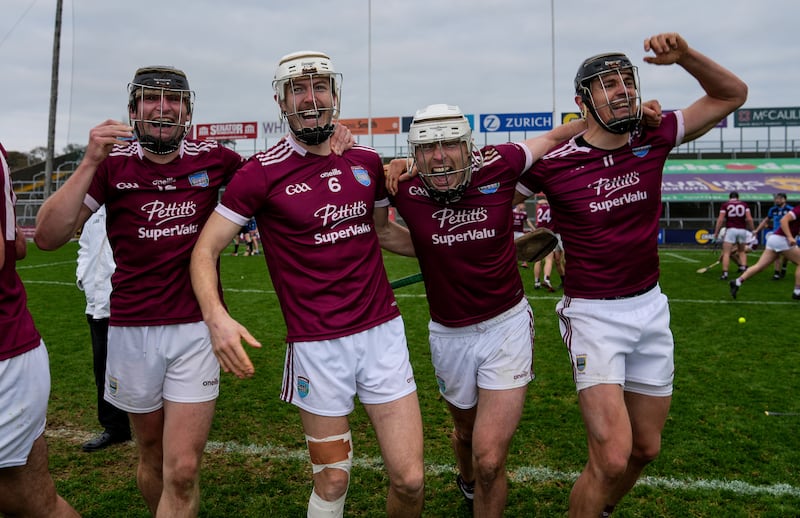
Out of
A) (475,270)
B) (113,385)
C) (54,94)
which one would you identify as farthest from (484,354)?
(54,94)

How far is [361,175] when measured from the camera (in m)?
3.28

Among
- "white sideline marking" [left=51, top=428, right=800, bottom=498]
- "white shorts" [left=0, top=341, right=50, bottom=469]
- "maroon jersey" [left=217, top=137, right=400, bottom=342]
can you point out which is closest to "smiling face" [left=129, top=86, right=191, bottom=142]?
"maroon jersey" [left=217, top=137, right=400, bottom=342]

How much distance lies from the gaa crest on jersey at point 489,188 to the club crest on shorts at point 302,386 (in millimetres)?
1440

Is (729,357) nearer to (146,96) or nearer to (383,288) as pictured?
(383,288)

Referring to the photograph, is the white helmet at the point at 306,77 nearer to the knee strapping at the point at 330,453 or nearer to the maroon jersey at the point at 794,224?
the knee strapping at the point at 330,453

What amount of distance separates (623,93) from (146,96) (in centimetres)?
249

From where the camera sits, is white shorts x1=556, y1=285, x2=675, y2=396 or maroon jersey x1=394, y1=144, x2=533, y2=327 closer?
white shorts x1=556, y1=285, x2=675, y2=396

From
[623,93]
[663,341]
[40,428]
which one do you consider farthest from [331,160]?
[663,341]

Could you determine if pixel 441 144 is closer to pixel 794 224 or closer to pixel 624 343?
pixel 624 343

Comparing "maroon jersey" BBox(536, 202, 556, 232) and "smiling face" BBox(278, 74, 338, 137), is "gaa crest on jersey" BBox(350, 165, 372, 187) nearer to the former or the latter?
"smiling face" BBox(278, 74, 338, 137)

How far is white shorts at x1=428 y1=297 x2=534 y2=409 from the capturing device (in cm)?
345

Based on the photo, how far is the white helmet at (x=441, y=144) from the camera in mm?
3283

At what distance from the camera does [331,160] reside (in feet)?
10.6

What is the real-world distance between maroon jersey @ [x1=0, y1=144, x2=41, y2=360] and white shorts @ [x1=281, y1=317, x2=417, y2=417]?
1.17 m
